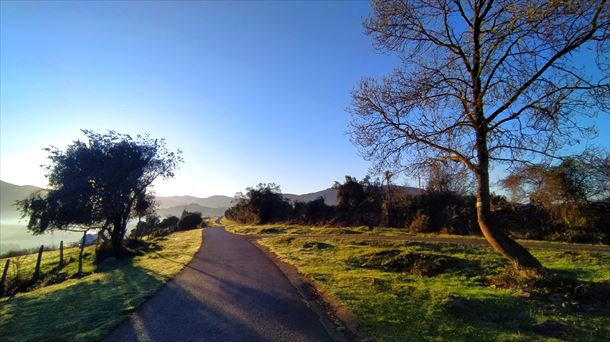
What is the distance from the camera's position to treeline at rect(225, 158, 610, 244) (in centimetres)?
2044

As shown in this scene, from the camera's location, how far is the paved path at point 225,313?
6672 millimetres

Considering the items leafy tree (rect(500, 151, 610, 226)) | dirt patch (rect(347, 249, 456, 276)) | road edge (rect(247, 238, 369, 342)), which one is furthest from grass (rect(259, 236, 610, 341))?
leafy tree (rect(500, 151, 610, 226))

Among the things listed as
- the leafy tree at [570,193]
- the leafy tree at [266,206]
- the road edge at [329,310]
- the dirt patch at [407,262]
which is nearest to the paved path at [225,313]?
the road edge at [329,310]

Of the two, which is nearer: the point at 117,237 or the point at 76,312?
the point at 76,312

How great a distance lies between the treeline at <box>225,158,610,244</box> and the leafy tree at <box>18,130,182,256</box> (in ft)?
61.7

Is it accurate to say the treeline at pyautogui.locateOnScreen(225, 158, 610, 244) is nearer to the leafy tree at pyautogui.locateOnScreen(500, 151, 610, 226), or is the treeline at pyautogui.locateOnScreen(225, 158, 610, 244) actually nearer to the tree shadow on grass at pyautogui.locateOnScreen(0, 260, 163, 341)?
the leafy tree at pyautogui.locateOnScreen(500, 151, 610, 226)

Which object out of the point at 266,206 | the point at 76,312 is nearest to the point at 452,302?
the point at 76,312

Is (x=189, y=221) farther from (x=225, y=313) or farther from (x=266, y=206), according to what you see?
(x=225, y=313)

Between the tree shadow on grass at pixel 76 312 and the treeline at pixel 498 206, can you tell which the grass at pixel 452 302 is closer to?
the treeline at pixel 498 206

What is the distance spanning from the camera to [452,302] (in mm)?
8242

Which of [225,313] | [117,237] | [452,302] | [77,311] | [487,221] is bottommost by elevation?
[77,311]

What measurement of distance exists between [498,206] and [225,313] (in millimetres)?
22776

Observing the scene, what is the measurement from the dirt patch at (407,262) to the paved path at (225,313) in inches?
161

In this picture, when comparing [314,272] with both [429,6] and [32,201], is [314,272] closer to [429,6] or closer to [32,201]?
[429,6]
